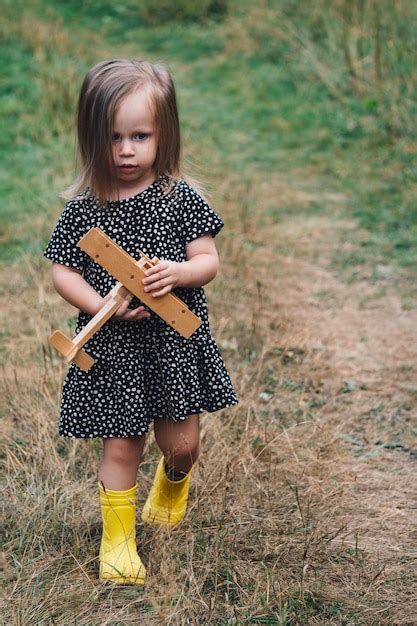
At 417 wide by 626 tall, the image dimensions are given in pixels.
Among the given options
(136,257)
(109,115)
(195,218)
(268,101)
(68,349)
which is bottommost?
(68,349)

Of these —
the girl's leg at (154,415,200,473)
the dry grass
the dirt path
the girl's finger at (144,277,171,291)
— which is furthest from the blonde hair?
the dirt path

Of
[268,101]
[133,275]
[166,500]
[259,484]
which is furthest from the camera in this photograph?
[268,101]

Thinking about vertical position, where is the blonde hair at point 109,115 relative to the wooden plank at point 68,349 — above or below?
above

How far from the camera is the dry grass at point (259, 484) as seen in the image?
266 centimetres

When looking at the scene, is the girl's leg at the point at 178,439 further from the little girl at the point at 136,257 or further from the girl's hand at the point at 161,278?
the girl's hand at the point at 161,278

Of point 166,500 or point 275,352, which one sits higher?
point 275,352

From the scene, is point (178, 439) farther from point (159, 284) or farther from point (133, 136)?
point (133, 136)

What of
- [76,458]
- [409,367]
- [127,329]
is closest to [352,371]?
[409,367]

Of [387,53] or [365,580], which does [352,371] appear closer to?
[365,580]

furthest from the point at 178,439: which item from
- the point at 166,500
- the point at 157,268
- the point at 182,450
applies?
the point at 157,268

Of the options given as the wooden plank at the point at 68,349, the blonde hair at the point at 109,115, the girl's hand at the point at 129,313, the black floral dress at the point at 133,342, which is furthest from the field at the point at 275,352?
the blonde hair at the point at 109,115

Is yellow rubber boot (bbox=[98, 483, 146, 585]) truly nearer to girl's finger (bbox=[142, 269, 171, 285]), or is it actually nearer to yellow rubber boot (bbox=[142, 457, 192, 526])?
yellow rubber boot (bbox=[142, 457, 192, 526])

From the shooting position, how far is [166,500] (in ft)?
10.0

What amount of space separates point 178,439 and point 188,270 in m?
0.49
